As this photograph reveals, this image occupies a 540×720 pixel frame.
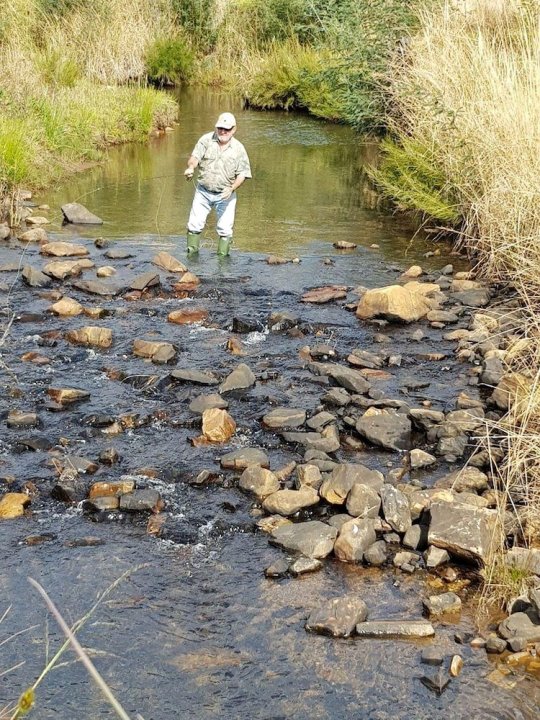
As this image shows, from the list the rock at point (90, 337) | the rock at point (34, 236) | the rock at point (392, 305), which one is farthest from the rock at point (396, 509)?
the rock at point (34, 236)

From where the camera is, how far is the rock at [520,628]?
393cm

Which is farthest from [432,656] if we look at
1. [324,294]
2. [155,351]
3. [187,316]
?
[324,294]

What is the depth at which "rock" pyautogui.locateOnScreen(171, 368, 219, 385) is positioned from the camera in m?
6.76

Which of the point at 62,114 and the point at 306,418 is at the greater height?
the point at 62,114

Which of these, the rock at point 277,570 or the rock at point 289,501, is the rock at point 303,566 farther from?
the rock at point 289,501

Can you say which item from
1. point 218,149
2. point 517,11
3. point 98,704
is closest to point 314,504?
point 98,704

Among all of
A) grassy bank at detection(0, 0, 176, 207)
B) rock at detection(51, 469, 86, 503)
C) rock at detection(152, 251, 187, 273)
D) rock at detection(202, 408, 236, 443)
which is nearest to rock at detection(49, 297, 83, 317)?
rock at detection(152, 251, 187, 273)

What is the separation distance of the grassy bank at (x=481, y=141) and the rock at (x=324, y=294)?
1.54 m

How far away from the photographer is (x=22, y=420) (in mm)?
5934

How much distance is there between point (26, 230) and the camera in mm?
10906

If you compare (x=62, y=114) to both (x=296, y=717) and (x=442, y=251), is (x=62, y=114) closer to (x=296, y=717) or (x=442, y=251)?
(x=442, y=251)

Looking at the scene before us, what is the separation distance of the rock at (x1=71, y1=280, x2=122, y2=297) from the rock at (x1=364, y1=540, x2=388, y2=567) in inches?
191

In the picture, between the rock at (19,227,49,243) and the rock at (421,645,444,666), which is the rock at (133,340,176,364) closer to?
the rock at (19,227,49,243)

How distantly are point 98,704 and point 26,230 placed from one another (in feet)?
27.0
